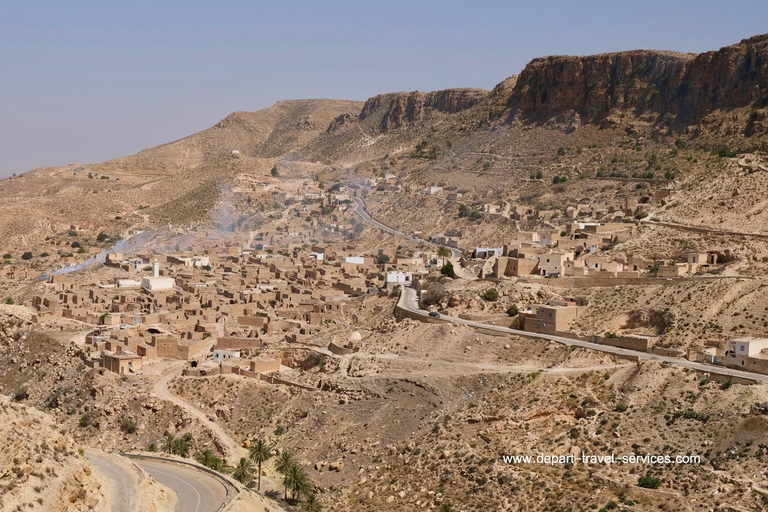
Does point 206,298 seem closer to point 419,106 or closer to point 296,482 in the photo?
point 296,482

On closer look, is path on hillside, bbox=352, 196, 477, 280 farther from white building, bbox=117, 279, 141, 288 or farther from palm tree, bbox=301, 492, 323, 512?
palm tree, bbox=301, 492, 323, 512

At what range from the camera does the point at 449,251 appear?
66.5 meters

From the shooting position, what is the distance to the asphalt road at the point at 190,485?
24.9m

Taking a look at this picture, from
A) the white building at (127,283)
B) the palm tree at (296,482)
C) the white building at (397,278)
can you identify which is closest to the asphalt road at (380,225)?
the white building at (397,278)

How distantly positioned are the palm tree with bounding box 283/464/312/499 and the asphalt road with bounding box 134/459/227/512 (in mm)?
Answer: 4086

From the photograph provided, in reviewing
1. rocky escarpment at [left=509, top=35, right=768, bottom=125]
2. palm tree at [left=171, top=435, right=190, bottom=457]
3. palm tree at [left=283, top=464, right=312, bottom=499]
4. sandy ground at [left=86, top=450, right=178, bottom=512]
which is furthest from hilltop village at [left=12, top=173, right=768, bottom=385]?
sandy ground at [left=86, top=450, right=178, bottom=512]

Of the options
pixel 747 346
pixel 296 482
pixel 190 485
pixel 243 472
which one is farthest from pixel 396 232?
pixel 190 485

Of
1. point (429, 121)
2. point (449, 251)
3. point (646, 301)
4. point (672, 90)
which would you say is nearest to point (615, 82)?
point (672, 90)

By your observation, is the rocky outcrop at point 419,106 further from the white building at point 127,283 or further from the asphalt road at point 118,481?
the asphalt road at point 118,481

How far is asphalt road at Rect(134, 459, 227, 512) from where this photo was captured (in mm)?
24891

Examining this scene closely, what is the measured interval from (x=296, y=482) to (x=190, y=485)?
19.5 feet

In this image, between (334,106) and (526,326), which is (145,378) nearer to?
(526,326)

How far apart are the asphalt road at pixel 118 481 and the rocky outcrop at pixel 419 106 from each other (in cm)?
9903

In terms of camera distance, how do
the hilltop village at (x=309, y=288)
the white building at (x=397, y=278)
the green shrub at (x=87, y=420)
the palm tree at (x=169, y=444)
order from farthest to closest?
1. the white building at (x=397, y=278)
2. the hilltop village at (x=309, y=288)
3. the green shrub at (x=87, y=420)
4. the palm tree at (x=169, y=444)
